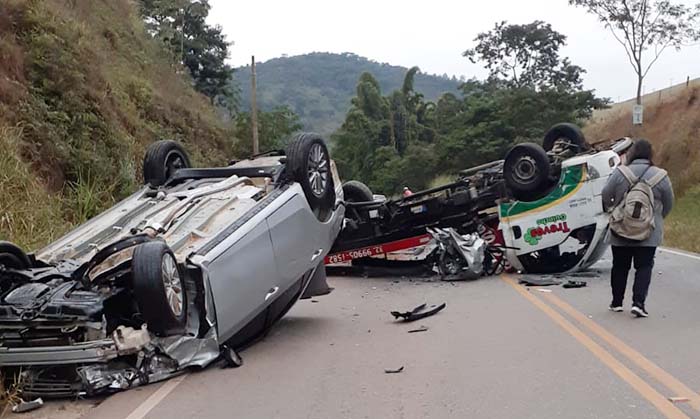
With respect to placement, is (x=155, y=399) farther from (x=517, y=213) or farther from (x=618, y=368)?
(x=517, y=213)

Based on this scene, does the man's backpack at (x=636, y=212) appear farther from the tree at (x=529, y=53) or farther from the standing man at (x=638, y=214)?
the tree at (x=529, y=53)

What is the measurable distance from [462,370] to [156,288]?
2.46 m

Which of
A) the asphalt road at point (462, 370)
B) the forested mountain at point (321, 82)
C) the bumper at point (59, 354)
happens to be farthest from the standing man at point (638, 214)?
the forested mountain at point (321, 82)

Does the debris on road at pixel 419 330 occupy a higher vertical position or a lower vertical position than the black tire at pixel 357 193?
lower

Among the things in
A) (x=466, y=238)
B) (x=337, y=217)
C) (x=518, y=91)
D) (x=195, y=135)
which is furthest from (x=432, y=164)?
(x=337, y=217)

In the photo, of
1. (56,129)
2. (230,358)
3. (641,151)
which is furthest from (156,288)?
(56,129)

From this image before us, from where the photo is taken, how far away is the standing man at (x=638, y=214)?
25.7 ft

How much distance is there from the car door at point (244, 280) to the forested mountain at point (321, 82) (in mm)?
84877

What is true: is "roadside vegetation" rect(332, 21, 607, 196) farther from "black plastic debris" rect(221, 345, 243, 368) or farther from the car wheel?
"black plastic debris" rect(221, 345, 243, 368)

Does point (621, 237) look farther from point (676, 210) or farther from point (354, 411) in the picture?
point (676, 210)

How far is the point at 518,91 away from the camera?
4225 cm

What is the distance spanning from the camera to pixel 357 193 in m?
14.0

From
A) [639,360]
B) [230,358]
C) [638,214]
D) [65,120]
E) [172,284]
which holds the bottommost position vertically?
[230,358]

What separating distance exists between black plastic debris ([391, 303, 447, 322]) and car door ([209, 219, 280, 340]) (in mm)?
1856
